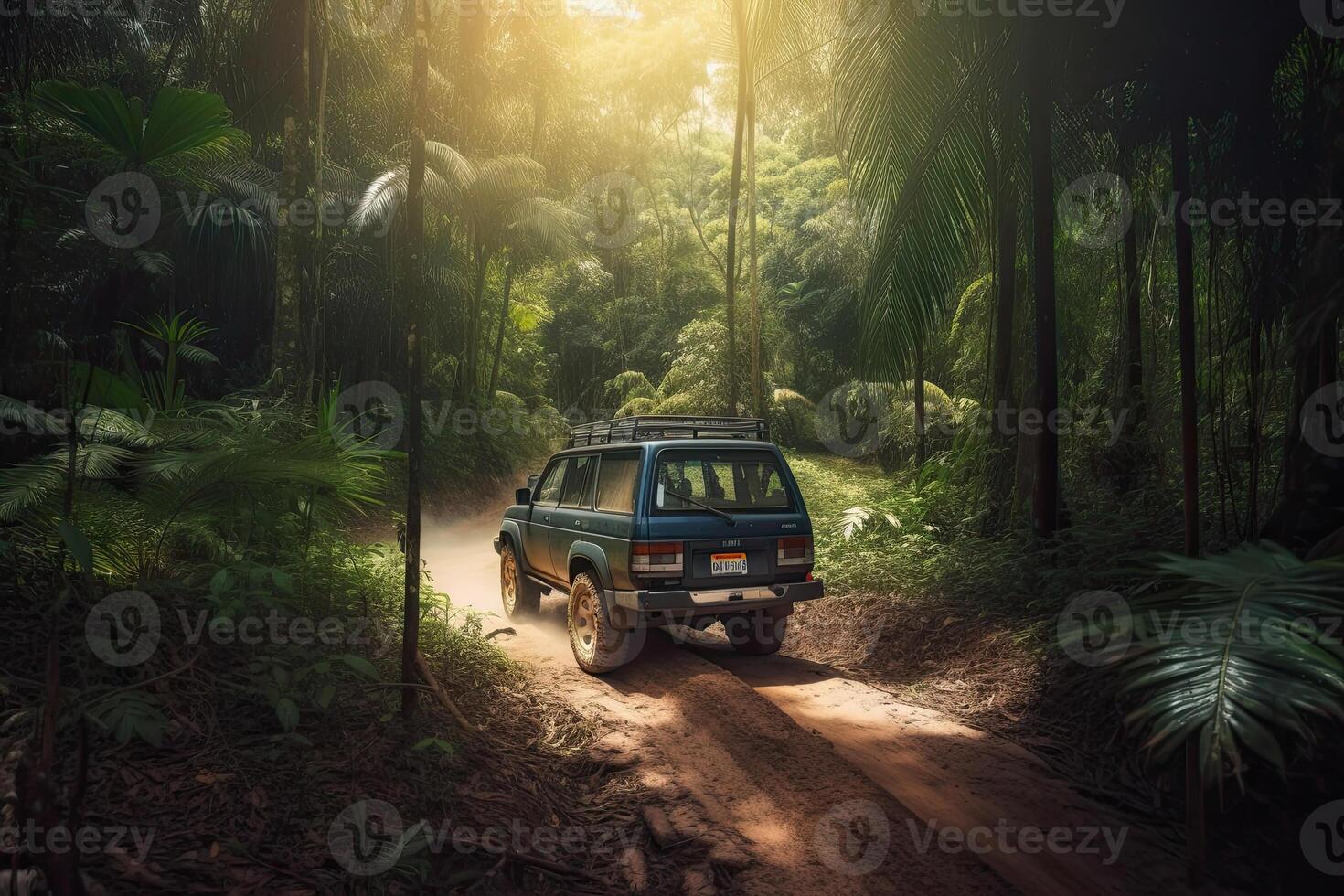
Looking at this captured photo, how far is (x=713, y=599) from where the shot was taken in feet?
20.8

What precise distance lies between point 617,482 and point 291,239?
18.0 ft

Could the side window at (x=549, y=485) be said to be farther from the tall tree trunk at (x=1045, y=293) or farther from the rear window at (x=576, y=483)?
the tall tree trunk at (x=1045, y=293)

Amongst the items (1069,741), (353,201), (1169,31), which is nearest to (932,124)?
(1169,31)

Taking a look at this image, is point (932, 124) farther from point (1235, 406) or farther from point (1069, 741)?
point (1069, 741)

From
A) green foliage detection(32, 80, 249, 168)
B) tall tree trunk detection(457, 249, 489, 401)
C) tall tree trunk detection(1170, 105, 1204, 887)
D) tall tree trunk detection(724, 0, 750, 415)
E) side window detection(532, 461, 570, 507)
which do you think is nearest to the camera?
tall tree trunk detection(1170, 105, 1204, 887)

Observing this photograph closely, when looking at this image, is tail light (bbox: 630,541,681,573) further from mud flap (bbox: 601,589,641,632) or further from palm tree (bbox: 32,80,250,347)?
palm tree (bbox: 32,80,250,347)

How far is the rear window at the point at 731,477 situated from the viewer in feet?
22.0

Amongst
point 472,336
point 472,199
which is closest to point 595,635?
point 472,199

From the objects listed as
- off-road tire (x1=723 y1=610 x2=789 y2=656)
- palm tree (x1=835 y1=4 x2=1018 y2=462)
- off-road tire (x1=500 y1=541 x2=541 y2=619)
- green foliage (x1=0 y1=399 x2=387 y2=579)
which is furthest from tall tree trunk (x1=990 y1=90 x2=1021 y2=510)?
green foliage (x1=0 y1=399 x2=387 y2=579)

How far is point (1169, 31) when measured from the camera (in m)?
4.97

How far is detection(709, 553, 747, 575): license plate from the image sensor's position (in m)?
6.46

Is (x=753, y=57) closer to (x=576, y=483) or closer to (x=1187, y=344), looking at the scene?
(x=576, y=483)

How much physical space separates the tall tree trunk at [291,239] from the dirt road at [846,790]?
5282 mm

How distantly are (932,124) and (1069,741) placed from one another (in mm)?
5714
